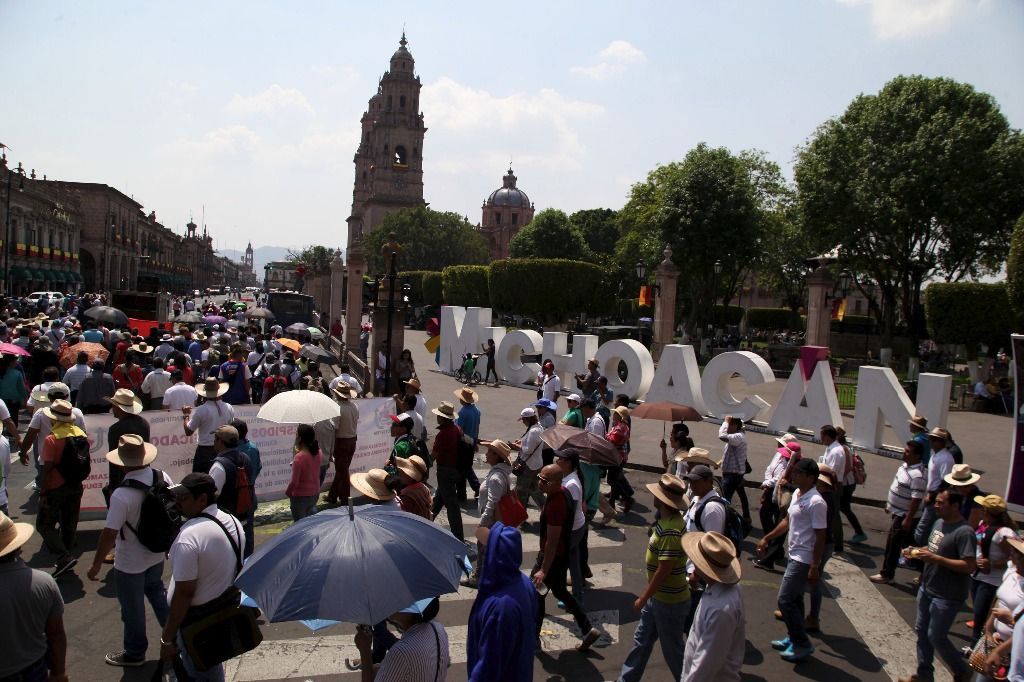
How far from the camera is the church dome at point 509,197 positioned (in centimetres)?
12531

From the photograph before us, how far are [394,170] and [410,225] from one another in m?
25.1

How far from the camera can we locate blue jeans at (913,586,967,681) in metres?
5.62

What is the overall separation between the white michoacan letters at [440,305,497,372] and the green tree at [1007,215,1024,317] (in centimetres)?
1662

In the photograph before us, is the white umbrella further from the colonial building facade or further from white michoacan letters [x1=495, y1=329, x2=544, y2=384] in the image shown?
the colonial building facade

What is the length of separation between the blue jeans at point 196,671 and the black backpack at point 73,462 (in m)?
3.71

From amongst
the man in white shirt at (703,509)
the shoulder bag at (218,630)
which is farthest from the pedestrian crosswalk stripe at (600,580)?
the shoulder bag at (218,630)

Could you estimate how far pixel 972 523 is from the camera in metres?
6.63

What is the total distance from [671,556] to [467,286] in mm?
48740

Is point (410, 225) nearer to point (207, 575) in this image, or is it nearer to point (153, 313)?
point (153, 313)

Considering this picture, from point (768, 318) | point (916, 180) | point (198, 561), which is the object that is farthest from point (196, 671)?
point (768, 318)

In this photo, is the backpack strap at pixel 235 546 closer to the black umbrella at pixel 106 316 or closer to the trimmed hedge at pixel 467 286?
the black umbrella at pixel 106 316

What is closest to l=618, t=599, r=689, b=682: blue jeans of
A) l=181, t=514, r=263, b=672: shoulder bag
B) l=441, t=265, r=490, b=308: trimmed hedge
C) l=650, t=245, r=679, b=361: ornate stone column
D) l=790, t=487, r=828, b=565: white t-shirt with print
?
l=790, t=487, r=828, b=565: white t-shirt with print

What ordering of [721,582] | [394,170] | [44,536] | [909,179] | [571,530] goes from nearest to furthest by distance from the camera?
[721,582]
[571,530]
[44,536]
[909,179]
[394,170]

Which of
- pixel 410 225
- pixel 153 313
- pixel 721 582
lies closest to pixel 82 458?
pixel 721 582
